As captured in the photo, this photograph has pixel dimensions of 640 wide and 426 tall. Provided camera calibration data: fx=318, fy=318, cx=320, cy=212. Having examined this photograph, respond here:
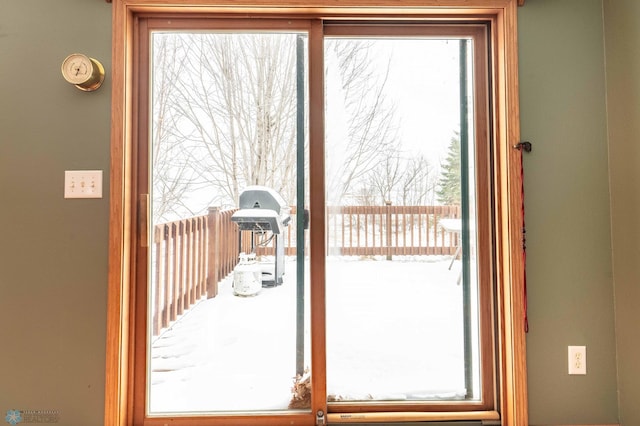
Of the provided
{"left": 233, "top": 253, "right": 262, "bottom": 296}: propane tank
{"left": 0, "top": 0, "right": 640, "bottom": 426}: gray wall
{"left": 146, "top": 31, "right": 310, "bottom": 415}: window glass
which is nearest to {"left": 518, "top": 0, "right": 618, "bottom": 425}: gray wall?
{"left": 0, "top": 0, "right": 640, "bottom": 426}: gray wall

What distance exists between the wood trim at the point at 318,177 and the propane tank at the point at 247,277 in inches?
11.6

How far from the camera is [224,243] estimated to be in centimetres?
157

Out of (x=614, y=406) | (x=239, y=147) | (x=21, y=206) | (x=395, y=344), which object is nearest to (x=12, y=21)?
(x=21, y=206)

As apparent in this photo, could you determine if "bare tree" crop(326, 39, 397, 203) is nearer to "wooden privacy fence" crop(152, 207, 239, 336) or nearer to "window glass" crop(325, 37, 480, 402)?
"window glass" crop(325, 37, 480, 402)

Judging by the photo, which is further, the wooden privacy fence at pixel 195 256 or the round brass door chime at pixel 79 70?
the wooden privacy fence at pixel 195 256

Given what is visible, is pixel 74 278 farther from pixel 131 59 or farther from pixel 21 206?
pixel 131 59

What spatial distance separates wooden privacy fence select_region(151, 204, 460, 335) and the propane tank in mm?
36

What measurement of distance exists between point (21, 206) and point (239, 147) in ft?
3.21

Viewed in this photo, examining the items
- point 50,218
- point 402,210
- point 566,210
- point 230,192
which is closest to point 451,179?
point 402,210

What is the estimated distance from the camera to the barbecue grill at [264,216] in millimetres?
1547

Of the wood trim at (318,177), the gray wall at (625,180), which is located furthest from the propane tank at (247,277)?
the gray wall at (625,180)

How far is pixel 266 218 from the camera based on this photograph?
5.05ft

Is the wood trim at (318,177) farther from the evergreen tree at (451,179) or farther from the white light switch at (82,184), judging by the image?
the evergreen tree at (451,179)

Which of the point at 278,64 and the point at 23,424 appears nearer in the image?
the point at 23,424
